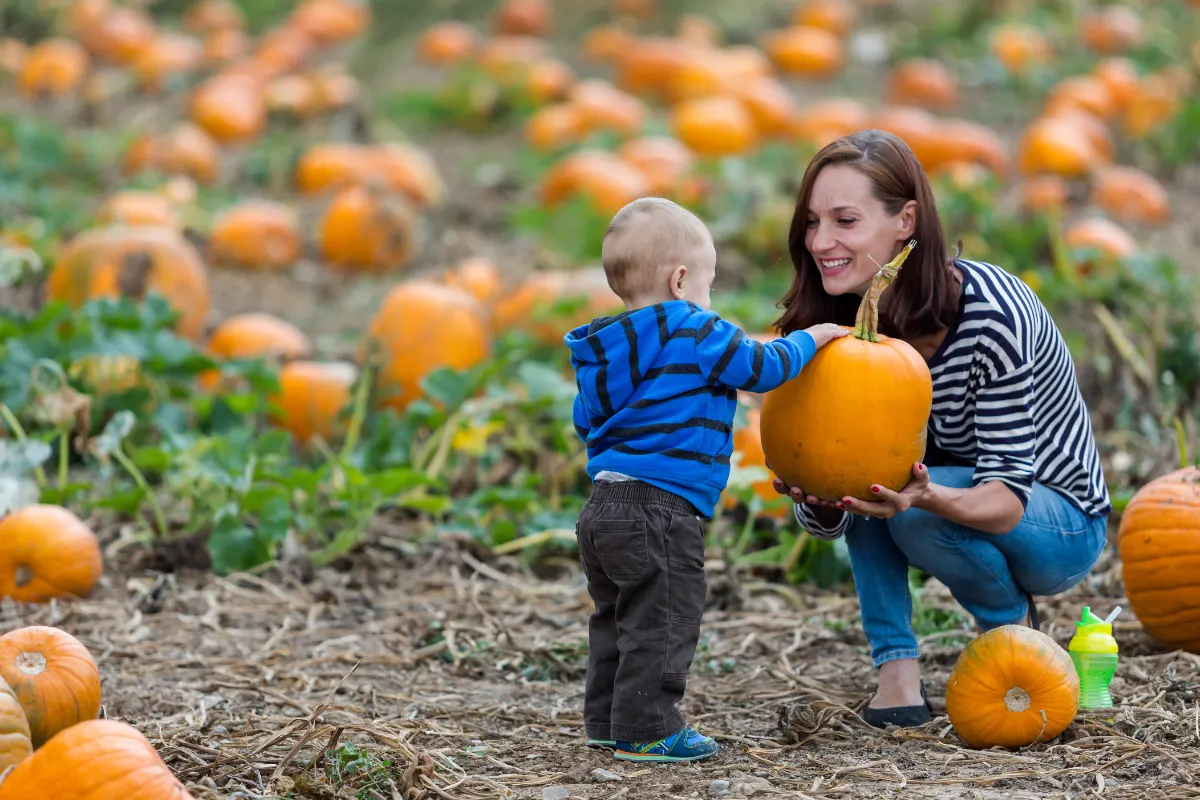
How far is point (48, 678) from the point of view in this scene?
2.74m

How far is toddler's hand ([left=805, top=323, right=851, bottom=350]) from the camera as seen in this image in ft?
9.86

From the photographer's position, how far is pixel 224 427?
5016 mm

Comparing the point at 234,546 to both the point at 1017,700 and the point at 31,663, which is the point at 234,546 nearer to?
the point at 31,663

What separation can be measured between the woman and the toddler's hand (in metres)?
0.18

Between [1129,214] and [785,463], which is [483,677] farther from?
[1129,214]

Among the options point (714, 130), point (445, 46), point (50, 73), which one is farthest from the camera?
point (445, 46)

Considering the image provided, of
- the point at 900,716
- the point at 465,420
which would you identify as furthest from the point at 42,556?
the point at 900,716

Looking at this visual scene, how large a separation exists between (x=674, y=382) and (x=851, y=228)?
58cm

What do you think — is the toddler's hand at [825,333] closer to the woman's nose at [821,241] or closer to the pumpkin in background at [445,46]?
the woman's nose at [821,241]

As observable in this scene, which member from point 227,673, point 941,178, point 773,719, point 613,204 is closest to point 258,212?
point 613,204

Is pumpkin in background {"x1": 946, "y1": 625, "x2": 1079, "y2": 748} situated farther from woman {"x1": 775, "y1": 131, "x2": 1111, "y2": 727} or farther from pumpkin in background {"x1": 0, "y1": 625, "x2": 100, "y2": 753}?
pumpkin in background {"x1": 0, "y1": 625, "x2": 100, "y2": 753}

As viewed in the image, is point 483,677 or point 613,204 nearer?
point 483,677

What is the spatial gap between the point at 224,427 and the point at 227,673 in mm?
1597

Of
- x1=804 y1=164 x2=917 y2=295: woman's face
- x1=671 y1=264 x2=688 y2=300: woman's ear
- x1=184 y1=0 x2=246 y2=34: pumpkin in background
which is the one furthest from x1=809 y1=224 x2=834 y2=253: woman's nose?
x1=184 y1=0 x2=246 y2=34: pumpkin in background
